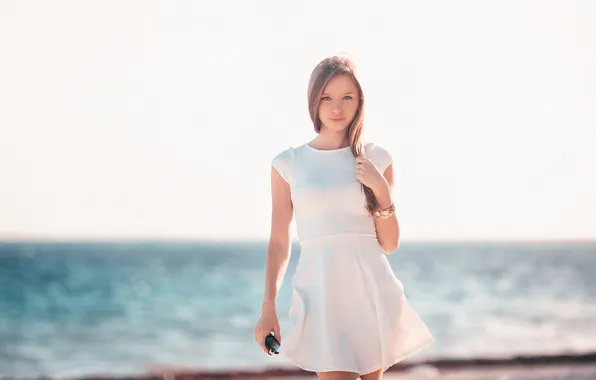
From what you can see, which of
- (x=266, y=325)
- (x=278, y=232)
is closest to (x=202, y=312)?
(x=278, y=232)

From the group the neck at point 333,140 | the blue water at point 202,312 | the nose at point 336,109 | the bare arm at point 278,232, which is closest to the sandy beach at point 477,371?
the bare arm at point 278,232

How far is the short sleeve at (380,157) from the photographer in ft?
9.04

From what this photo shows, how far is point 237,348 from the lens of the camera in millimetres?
19641

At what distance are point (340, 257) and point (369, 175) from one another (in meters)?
0.27

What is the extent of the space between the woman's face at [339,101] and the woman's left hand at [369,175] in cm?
16

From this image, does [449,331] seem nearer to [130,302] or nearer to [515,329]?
[515,329]

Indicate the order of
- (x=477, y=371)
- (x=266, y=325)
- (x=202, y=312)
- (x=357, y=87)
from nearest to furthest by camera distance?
(x=266, y=325)
(x=357, y=87)
(x=477, y=371)
(x=202, y=312)

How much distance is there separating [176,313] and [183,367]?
33.3ft

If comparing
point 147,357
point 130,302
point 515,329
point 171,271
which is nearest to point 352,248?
point 147,357

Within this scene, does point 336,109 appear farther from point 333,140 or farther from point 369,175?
point 369,175

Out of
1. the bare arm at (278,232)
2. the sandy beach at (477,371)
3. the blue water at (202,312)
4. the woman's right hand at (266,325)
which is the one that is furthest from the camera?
the blue water at (202,312)

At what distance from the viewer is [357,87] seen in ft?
8.83

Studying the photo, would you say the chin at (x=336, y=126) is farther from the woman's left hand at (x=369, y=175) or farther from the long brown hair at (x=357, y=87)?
the woman's left hand at (x=369, y=175)

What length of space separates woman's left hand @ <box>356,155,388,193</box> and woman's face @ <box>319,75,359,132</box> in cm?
16
